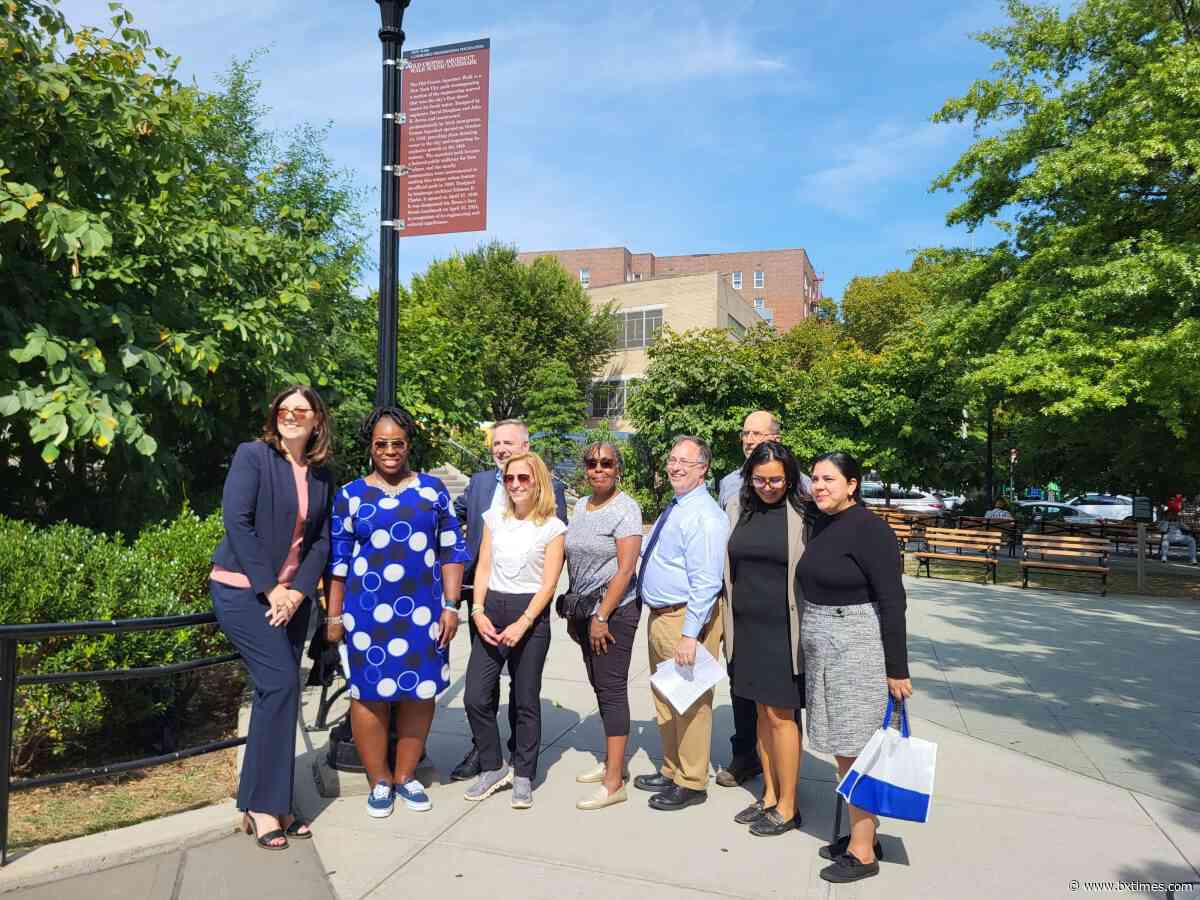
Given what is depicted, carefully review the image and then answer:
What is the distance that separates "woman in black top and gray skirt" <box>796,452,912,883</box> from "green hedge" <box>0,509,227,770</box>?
323 centimetres

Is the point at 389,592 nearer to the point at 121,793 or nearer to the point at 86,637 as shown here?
the point at 86,637

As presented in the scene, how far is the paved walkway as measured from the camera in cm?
332

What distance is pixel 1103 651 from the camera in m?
8.13

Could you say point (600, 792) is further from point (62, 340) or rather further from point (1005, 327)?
point (1005, 327)

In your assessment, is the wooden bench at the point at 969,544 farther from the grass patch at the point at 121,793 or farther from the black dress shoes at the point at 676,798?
the grass patch at the point at 121,793

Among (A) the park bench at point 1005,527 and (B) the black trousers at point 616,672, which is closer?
(B) the black trousers at point 616,672

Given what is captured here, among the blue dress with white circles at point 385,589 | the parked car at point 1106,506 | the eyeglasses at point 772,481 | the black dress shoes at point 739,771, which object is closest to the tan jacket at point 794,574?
the eyeglasses at point 772,481

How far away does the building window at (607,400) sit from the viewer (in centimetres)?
4016

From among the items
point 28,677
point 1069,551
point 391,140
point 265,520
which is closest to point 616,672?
point 265,520

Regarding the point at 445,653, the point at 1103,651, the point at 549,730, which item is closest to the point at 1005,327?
the point at 1103,651

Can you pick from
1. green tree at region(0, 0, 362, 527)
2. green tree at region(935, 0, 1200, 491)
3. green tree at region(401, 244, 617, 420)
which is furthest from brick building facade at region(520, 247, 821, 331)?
green tree at region(0, 0, 362, 527)

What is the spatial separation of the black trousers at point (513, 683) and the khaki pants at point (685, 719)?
0.57 m

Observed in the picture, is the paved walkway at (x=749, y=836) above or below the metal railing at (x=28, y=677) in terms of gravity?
below

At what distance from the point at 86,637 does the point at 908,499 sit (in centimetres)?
3583
